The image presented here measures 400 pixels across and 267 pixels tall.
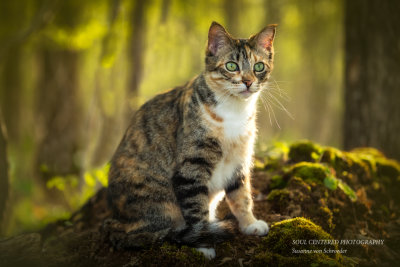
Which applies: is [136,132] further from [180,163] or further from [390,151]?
[390,151]

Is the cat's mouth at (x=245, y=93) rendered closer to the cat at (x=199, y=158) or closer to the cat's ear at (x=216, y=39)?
the cat at (x=199, y=158)

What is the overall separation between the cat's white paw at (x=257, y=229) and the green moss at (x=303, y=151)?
150 centimetres

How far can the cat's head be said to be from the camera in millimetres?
3365

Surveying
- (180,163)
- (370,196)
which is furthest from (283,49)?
(180,163)

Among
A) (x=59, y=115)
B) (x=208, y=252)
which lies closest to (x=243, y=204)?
(x=208, y=252)

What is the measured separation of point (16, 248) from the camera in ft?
11.3

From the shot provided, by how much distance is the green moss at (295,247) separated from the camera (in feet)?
9.14

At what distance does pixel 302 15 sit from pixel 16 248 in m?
13.3

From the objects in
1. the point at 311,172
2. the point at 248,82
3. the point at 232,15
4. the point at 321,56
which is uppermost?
the point at 232,15

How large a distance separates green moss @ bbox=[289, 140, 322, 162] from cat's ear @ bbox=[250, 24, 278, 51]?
5.27 feet

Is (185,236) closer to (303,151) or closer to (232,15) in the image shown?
(303,151)

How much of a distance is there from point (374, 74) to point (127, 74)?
583 centimetres

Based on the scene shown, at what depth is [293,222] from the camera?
3188 mm

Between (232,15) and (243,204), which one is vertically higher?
(232,15)
